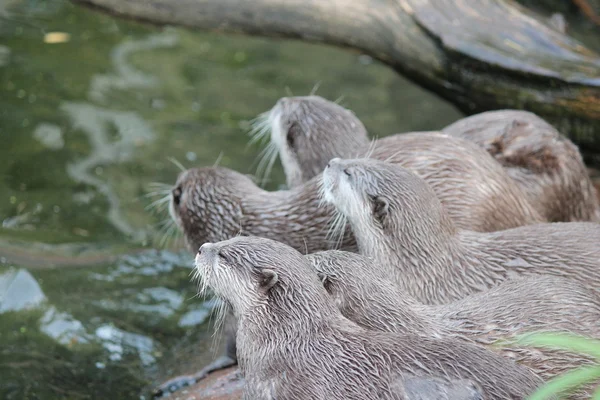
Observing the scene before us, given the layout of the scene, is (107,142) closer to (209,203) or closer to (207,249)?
(209,203)

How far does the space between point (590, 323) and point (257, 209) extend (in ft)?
5.47

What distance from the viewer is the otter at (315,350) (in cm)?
253

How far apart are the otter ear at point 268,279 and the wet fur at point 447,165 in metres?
1.12

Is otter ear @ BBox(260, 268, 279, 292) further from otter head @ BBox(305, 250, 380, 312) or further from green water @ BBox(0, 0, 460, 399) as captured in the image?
green water @ BBox(0, 0, 460, 399)

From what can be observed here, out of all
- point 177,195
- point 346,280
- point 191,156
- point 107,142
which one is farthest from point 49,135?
point 346,280

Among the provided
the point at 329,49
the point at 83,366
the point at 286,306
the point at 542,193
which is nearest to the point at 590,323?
the point at 286,306

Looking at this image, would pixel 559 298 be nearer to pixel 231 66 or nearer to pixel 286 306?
pixel 286 306

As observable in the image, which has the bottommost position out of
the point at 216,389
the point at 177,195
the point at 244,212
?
the point at 216,389

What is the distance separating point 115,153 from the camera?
5.27 meters

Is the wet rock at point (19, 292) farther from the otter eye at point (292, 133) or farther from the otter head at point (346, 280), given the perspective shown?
the otter head at point (346, 280)

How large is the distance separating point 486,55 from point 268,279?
2541mm

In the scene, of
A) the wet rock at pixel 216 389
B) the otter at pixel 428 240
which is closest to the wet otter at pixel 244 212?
the otter at pixel 428 240

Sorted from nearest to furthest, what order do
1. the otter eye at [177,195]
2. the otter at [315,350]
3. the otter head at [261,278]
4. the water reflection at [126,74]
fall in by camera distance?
the otter at [315,350]
the otter head at [261,278]
the otter eye at [177,195]
the water reflection at [126,74]

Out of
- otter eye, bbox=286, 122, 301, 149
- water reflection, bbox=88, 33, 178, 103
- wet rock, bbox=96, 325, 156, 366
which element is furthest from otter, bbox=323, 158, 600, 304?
water reflection, bbox=88, 33, 178, 103
